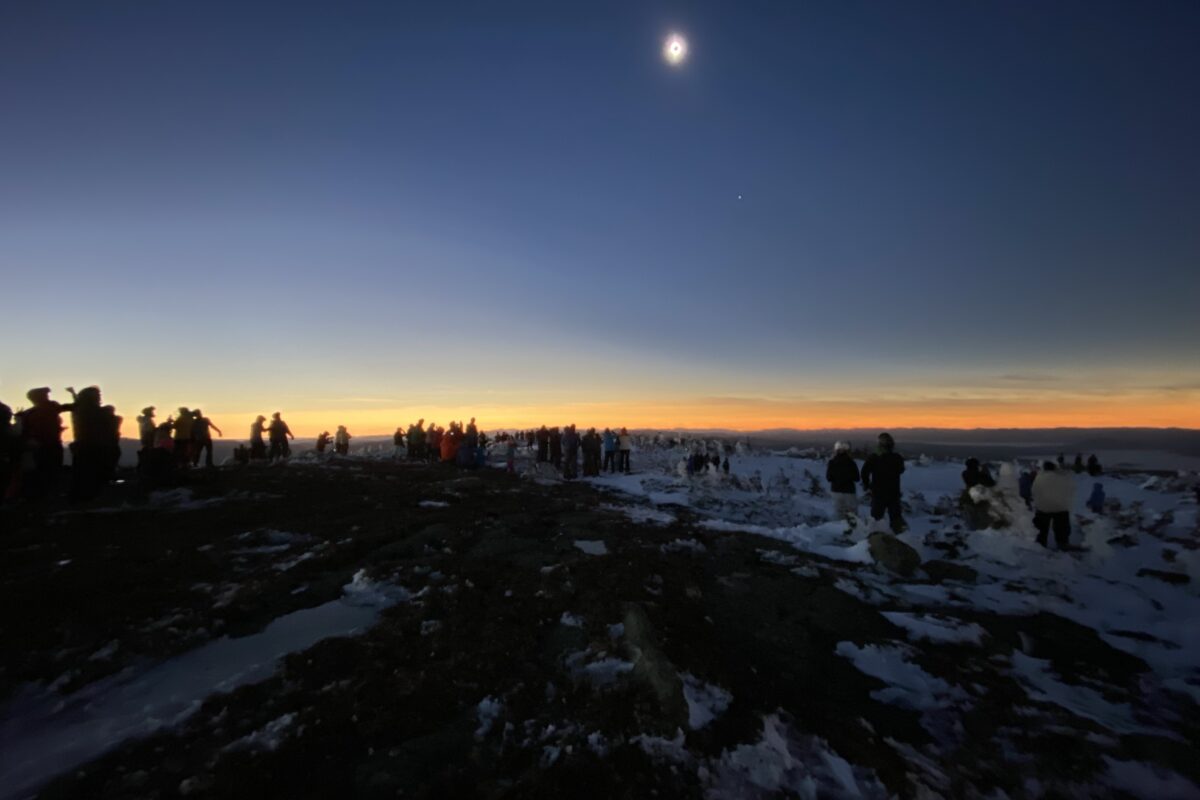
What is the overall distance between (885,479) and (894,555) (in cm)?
292

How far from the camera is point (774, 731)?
155 inches

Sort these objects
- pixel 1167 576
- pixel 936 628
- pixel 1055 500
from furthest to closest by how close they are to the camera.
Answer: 1. pixel 1055 500
2. pixel 1167 576
3. pixel 936 628

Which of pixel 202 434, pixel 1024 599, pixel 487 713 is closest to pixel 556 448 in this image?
pixel 202 434

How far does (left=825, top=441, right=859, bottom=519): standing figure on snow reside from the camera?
1214cm

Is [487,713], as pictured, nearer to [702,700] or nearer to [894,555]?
[702,700]

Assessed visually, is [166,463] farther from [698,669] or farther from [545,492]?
[698,669]

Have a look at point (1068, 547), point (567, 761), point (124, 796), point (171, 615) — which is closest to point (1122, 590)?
point (1068, 547)

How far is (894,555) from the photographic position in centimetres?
869

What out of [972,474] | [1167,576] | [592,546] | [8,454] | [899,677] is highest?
[8,454]

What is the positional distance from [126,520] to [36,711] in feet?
24.4

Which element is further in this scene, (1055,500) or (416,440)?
(416,440)

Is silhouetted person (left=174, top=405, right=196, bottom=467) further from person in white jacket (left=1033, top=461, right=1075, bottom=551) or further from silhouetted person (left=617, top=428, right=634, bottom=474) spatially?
person in white jacket (left=1033, top=461, right=1075, bottom=551)

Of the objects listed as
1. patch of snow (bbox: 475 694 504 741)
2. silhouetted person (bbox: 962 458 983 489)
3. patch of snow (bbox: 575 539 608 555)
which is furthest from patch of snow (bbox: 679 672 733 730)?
silhouetted person (bbox: 962 458 983 489)

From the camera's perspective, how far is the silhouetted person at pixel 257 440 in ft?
83.7
